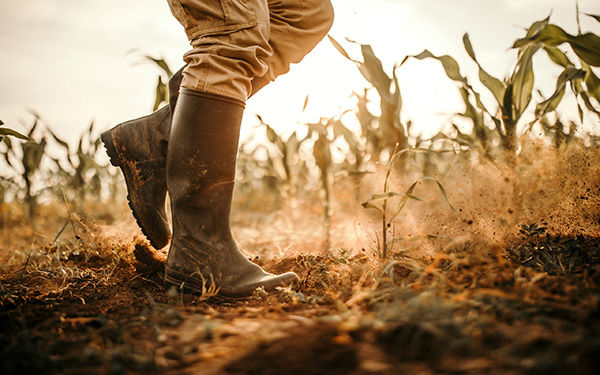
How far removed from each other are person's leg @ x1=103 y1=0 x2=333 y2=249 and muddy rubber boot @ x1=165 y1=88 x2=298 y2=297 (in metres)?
0.17

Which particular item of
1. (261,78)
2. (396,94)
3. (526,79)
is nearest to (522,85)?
(526,79)

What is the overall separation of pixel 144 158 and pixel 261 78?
506 millimetres

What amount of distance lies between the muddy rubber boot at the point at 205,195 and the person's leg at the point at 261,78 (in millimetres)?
167

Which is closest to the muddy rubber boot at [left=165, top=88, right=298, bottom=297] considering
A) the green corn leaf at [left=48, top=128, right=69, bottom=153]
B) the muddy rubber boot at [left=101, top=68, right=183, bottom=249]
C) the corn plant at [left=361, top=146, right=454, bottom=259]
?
the muddy rubber boot at [left=101, top=68, right=183, bottom=249]

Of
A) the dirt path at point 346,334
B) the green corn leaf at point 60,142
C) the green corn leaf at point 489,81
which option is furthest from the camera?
the green corn leaf at point 60,142

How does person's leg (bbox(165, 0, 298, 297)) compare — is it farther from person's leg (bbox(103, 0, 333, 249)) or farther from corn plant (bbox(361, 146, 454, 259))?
corn plant (bbox(361, 146, 454, 259))

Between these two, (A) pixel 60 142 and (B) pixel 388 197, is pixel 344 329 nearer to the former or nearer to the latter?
(B) pixel 388 197

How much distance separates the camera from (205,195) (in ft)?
4.02

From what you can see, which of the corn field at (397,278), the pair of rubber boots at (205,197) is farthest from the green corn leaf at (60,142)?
the pair of rubber boots at (205,197)

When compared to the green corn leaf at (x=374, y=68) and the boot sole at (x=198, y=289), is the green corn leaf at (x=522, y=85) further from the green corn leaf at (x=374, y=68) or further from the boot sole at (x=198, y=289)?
the boot sole at (x=198, y=289)

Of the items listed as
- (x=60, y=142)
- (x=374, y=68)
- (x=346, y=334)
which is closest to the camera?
(x=346, y=334)

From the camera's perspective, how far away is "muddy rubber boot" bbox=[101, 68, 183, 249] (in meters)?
1.37

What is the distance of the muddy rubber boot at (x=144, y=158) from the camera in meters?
1.37

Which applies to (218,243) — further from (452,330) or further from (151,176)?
(452,330)
